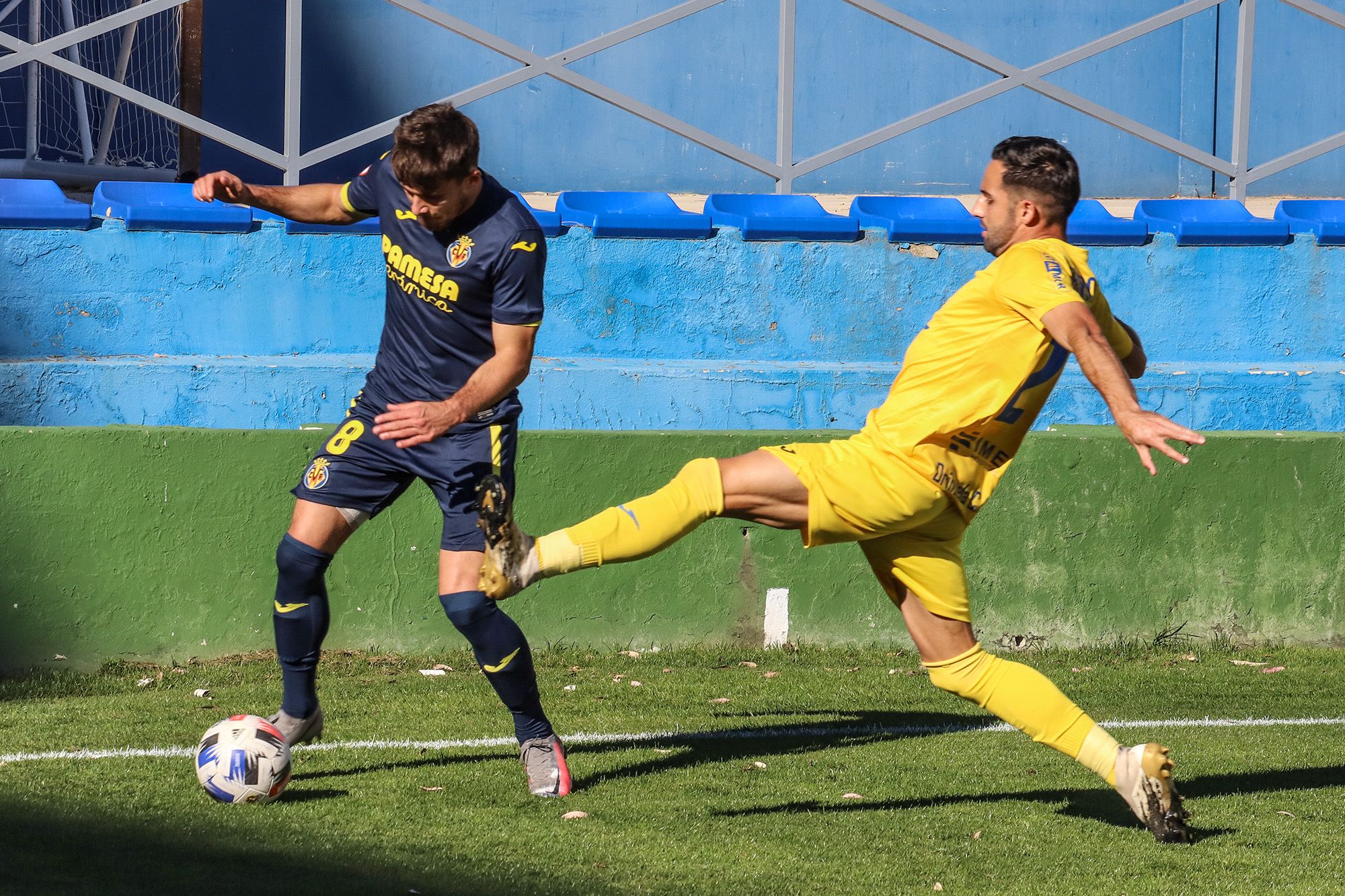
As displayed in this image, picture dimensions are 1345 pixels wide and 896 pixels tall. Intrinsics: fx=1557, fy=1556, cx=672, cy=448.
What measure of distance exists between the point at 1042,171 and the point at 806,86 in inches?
441

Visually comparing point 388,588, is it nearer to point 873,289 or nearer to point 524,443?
point 524,443

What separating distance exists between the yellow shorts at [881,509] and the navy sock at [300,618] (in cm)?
159

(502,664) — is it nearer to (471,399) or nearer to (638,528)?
(471,399)

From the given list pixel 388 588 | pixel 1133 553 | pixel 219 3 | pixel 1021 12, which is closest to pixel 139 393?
pixel 388 588

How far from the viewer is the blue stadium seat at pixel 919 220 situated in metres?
8.91

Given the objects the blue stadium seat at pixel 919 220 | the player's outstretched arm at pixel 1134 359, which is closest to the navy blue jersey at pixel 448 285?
the player's outstretched arm at pixel 1134 359

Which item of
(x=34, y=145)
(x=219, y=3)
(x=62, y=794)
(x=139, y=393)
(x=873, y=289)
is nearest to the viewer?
(x=62, y=794)

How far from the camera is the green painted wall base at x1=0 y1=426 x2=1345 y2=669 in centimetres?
700

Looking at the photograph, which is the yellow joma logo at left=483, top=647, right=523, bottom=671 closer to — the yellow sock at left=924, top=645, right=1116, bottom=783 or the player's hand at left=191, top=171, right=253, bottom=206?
the yellow sock at left=924, top=645, right=1116, bottom=783

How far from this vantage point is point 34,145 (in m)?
12.8

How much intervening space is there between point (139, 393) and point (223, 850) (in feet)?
14.2

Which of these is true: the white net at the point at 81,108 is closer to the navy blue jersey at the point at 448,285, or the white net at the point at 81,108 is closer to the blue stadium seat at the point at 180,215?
the blue stadium seat at the point at 180,215

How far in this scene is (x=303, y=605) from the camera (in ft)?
16.6

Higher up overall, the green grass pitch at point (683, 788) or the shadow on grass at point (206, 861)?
the shadow on grass at point (206, 861)
